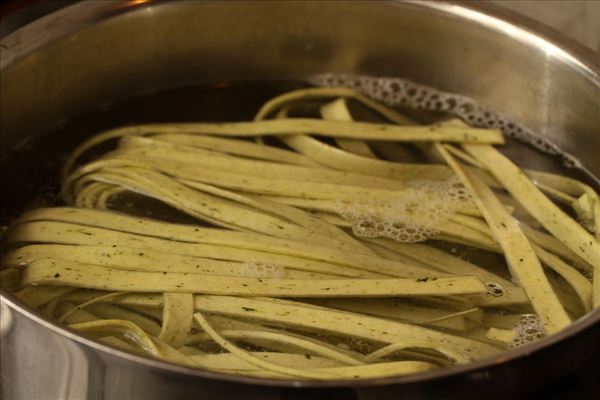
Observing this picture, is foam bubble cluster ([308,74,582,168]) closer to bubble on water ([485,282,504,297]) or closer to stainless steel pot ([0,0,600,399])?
stainless steel pot ([0,0,600,399])

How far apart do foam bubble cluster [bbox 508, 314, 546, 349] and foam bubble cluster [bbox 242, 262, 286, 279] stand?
28 cm

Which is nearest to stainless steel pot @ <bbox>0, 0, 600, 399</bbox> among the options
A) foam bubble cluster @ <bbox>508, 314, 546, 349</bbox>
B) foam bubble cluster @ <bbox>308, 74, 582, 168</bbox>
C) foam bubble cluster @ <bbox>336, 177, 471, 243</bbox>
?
foam bubble cluster @ <bbox>308, 74, 582, 168</bbox>

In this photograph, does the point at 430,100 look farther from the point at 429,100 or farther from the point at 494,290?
the point at 494,290

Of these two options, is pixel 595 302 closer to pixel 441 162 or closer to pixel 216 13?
pixel 441 162

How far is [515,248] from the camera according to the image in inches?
45.9

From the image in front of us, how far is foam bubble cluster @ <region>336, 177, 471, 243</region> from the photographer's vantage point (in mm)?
1207

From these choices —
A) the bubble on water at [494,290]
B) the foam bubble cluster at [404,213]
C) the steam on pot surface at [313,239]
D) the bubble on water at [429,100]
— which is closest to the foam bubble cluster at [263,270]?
the steam on pot surface at [313,239]

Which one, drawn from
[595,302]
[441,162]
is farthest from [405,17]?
[595,302]

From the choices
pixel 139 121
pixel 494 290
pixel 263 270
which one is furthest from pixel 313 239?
pixel 139 121

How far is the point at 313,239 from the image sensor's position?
1.18 meters

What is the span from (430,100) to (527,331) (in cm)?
50

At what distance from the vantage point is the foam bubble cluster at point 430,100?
140cm

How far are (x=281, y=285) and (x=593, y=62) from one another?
552mm

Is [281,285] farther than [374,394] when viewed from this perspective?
Yes
